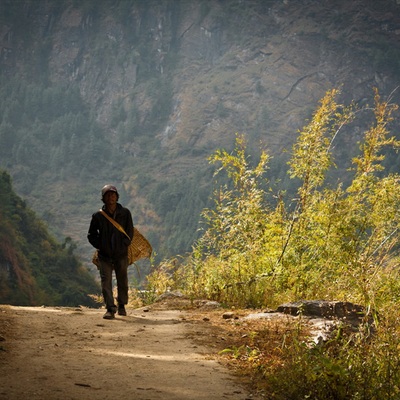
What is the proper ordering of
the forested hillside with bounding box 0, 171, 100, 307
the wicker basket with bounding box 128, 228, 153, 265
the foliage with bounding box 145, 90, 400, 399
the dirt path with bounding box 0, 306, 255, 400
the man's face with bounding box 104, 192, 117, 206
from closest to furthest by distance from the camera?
the dirt path with bounding box 0, 306, 255, 400, the man's face with bounding box 104, 192, 117, 206, the foliage with bounding box 145, 90, 400, 399, the wicker basket with bounding box 128, 228, 153, 265, the forested hillside with bounding box 0, 171, 100, 307

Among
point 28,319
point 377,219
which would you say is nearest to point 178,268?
point 377,219

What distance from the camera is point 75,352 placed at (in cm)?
522

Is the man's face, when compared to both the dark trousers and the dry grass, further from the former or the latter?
the dry grass

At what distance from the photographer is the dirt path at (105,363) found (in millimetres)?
3949

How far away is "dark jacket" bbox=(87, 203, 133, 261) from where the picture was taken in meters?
8.06

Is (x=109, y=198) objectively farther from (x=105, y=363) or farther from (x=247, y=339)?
(x=105, y=363)

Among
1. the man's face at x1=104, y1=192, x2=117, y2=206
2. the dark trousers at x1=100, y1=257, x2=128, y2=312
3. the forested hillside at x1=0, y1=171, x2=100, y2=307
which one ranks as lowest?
the dark trousers at x1=100, y1=257, x2=128, y2=312

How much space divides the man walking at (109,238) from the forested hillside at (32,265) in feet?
148

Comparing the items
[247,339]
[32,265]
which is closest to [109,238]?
[247,339]

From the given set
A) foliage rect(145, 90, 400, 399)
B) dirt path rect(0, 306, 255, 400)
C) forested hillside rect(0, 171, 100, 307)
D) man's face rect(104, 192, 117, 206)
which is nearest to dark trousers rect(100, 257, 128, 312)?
dirt path rect(0, 306, 255, 400)

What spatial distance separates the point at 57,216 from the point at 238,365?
7143 inches

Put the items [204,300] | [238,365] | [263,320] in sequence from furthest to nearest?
[204,300]
[263,320]
[238,365]

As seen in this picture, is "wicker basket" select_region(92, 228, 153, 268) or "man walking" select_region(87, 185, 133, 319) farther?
"wicker basket" select_region(92, 228, 153, 268)

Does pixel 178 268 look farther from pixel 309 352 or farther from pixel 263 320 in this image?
pixel 309 352
